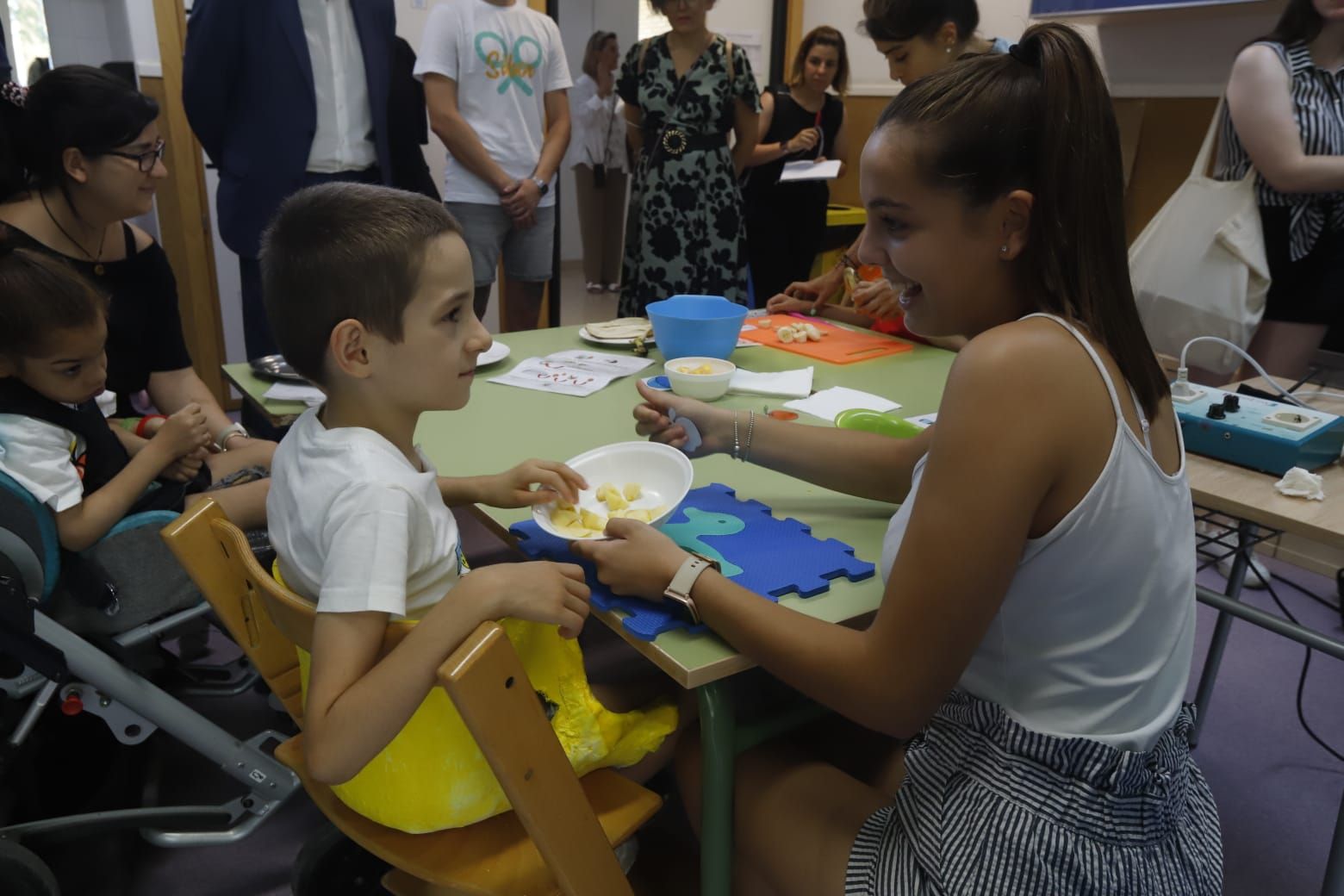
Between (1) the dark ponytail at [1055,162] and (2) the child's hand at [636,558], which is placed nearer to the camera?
(1) the dark ponytail at [1055,162]

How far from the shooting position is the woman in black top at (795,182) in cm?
394

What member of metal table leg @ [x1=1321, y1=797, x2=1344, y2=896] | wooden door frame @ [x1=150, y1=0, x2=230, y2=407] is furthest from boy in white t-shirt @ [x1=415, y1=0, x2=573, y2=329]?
metal table leg @ [x1=1321, y1=797, x2=1344, y2=896]

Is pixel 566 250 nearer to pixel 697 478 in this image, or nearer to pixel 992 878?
pixel 697 478

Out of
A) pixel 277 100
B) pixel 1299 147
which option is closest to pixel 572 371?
pixel 277 100

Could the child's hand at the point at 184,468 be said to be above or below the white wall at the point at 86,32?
below

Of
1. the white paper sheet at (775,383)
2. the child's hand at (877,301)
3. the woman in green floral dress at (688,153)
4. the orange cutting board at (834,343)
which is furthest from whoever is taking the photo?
the woman in green floral dress at (688,153)

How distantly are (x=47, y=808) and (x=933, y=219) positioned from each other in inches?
69.7

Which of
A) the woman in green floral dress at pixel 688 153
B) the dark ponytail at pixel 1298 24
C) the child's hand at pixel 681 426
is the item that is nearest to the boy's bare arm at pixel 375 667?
the child's hand at pixel 681 426

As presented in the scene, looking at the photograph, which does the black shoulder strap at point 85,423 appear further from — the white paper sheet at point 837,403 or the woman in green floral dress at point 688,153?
the woman in green floral dress at point 688,153

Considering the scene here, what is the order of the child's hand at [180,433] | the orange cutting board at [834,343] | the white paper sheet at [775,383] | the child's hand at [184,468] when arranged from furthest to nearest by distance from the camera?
1. the orange cutting board at [834,343]
2. the white paper sheet at [775,383]
3. the child's hand at [184,468]
4. the child's hand at [180,433]

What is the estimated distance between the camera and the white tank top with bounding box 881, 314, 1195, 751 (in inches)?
32.7

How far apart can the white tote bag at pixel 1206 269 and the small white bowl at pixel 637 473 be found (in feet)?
4.91

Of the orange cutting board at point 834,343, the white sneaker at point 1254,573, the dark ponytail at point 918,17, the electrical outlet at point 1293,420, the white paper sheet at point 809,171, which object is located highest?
the dark ponytail at point 918,17

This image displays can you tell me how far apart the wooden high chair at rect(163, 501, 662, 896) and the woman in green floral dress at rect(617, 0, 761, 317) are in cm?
245
